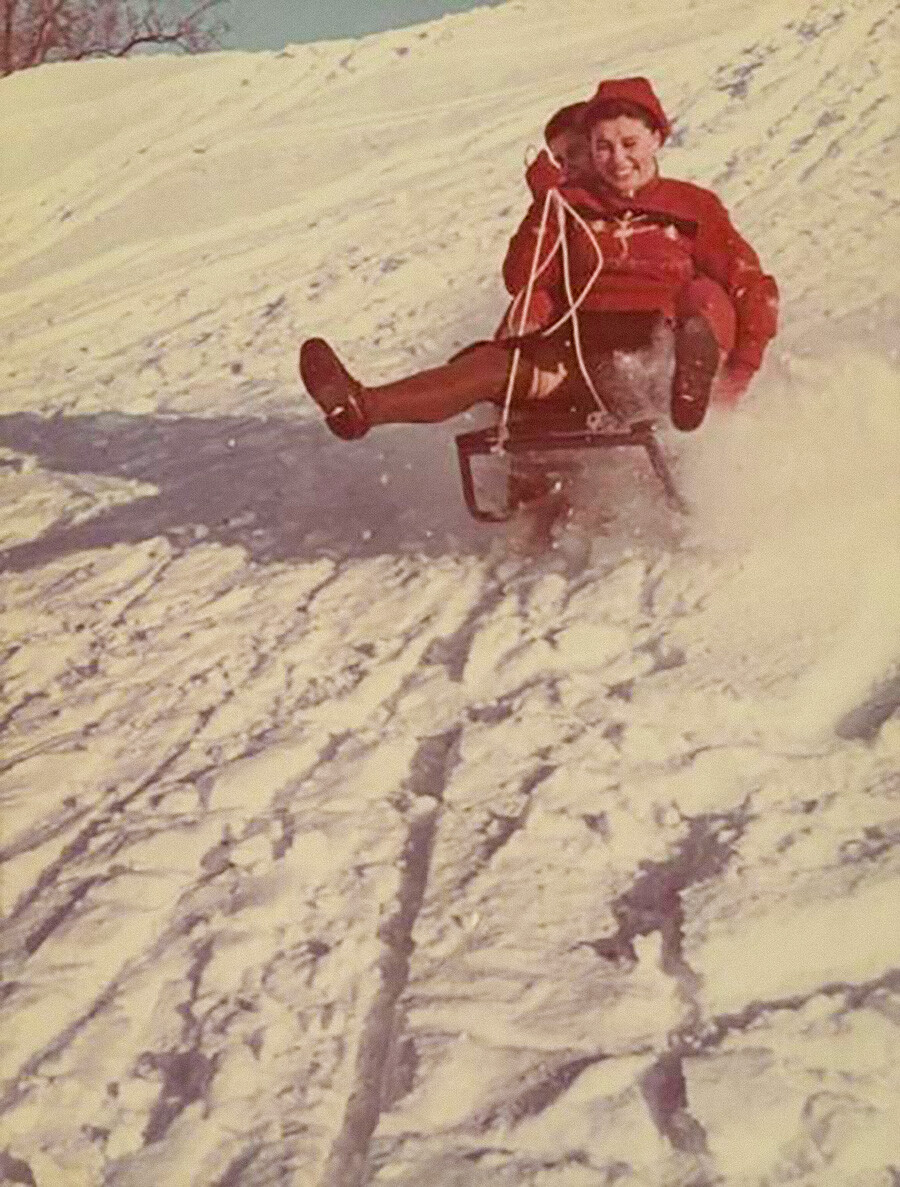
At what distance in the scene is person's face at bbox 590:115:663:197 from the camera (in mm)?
4031

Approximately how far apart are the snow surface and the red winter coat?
1.48 feet

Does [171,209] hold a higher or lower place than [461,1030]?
higher

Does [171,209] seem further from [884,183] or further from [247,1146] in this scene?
[247,1146]

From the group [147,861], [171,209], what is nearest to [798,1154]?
[147,861]

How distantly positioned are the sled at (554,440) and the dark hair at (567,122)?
36.8 inches

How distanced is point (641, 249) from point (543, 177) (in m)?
0.36

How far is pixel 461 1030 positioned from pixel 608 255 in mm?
2595

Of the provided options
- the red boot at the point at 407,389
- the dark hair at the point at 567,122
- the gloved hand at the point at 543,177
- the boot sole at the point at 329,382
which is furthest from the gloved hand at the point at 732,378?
the boot sole at the point at 329,382

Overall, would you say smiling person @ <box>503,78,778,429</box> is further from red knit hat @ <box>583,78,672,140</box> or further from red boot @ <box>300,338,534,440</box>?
red boot @ <box>300,338,534,440</box>

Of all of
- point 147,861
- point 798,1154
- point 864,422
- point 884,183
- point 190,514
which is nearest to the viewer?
point 798,1154

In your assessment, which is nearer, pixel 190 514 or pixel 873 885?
pixel 873 885

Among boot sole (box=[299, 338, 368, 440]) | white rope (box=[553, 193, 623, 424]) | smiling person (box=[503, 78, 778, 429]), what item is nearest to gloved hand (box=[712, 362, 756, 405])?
smiling person (box=[503, 78, 778, 429])

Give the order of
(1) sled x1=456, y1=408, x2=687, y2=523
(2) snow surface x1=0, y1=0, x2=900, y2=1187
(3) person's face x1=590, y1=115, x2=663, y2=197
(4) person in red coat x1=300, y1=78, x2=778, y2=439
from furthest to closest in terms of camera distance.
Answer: (3) person's face x1=590, y1=115, x2=663, y2=197
(4) person in red coat x1=300, y1=78, x2=778, y2=439
(1) sled x1=456, y1=408, x2=687, y2=523
(2) snow surface x1=0, y1=0, x2=900, y2=1187

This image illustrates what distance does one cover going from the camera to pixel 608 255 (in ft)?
13.4
